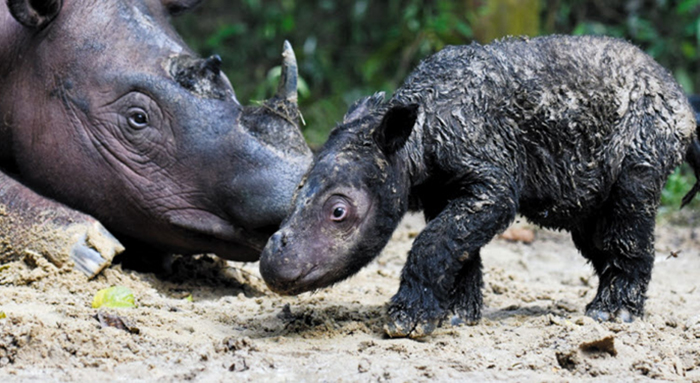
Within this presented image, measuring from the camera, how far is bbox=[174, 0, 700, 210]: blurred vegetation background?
9.81 meters

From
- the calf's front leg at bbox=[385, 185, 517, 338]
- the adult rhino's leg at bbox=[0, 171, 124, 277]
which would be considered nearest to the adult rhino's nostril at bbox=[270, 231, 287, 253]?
the calf's front leg at bbox=[385, 185, 517, 338]

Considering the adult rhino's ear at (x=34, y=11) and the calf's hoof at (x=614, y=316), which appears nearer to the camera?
the calf's hoof at (x=614, y=316)

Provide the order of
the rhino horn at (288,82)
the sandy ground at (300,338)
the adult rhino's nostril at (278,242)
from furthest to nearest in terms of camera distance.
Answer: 1. the rhino horn at (288,82)
2. the adult rhino's nostril at (278,242)
3. the sandy ground at (300,338)

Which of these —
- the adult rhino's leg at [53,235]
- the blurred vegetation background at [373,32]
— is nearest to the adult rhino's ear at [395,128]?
the adult rhino's leg at [53,235]

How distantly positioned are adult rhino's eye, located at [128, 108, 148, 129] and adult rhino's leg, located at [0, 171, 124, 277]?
580 millimetres

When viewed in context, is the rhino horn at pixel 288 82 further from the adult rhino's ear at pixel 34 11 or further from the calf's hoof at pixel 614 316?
the calf's hoof at pixel 614 316

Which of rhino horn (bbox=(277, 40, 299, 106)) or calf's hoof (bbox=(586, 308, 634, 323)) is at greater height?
rhino horn (bbox=(277, 40, 299, 106))

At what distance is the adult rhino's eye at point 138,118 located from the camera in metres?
5.15

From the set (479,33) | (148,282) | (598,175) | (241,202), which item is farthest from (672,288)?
(479,33)

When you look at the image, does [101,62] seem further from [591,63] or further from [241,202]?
[591,63]

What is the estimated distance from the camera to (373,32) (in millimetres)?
11938

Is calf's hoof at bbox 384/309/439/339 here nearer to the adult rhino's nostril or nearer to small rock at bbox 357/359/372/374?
small rock at bbox 357/359/372/374

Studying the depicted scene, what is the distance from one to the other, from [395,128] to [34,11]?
7.98 feet

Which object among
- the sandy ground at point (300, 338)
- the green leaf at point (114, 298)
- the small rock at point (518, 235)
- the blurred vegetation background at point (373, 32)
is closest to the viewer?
the sandy ground at point (300, 338)
